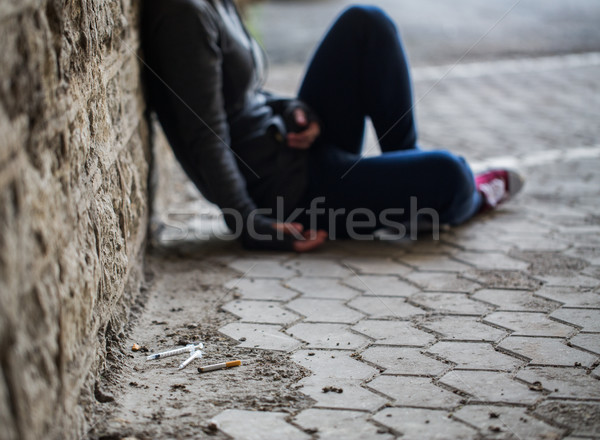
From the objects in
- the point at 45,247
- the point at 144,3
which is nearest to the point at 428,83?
the point at 144,3

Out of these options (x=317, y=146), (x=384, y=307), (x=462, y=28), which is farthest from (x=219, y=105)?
(x=462, y=28)

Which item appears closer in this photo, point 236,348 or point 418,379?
point 418,379

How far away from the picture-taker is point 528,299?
270cm

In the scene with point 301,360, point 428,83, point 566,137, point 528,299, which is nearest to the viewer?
point 301,360

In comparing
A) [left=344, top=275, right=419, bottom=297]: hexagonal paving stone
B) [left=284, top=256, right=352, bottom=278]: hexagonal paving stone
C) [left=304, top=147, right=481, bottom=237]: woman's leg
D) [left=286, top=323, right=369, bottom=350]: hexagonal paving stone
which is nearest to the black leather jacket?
[left=304, top=147, right=481, bottom=237]: woman's leg

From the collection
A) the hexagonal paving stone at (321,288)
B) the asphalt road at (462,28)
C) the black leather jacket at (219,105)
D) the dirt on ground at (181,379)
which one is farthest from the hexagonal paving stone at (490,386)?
the asphalt road at (462,28)

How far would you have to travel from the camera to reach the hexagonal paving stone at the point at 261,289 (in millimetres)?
2799

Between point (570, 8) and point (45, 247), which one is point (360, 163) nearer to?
point (45, 247)

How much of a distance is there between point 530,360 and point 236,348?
895 millimetres

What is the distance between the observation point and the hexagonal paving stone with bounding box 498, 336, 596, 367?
2.21m

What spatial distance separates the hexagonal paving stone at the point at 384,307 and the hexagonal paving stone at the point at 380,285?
0.06 m

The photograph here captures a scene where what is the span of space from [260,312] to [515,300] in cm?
91

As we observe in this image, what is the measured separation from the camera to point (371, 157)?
328cm

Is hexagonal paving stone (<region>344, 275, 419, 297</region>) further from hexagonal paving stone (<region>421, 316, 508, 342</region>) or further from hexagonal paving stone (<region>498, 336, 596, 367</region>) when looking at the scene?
hexagonal paving stone (<region>498, 336, 596, 367</region>)
